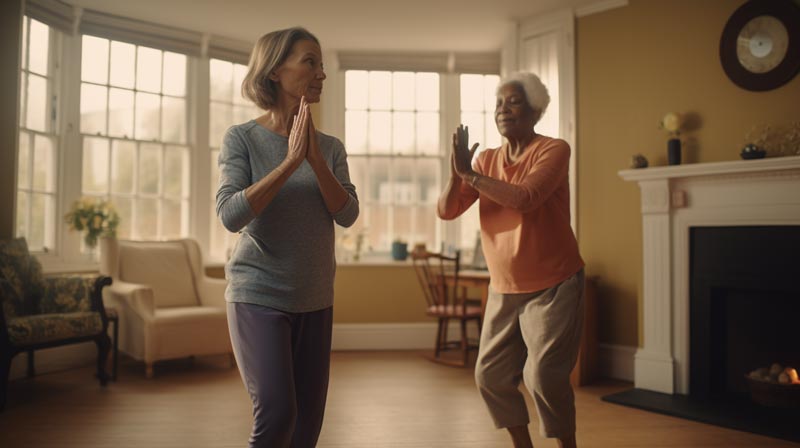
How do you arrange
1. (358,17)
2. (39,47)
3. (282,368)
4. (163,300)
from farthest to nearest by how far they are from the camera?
(358,17)
(163,300)
(39,47)
(282,368)

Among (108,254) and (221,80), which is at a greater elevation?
(221,80)

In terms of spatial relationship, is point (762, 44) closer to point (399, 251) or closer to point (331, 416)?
point (399, 251)

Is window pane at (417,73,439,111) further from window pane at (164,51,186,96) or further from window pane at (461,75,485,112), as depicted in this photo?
window pane at (164,51,186,96)

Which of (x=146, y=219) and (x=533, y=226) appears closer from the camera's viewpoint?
(x=533, y=226)

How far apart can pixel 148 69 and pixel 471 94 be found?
3036 millimetres

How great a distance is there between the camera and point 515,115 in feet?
7.40

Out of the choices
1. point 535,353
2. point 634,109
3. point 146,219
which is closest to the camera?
point 535,353

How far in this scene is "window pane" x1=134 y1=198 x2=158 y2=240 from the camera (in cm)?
530

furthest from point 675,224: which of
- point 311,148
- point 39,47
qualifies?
point 39,47

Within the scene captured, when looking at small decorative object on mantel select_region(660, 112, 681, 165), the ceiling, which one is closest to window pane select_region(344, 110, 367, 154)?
the ceiling

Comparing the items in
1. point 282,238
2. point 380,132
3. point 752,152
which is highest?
point 380,132

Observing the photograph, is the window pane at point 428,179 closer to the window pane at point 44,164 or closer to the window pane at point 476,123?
the window pane at point 476,123

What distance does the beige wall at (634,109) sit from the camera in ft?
13.0

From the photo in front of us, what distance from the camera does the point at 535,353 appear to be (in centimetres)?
211
